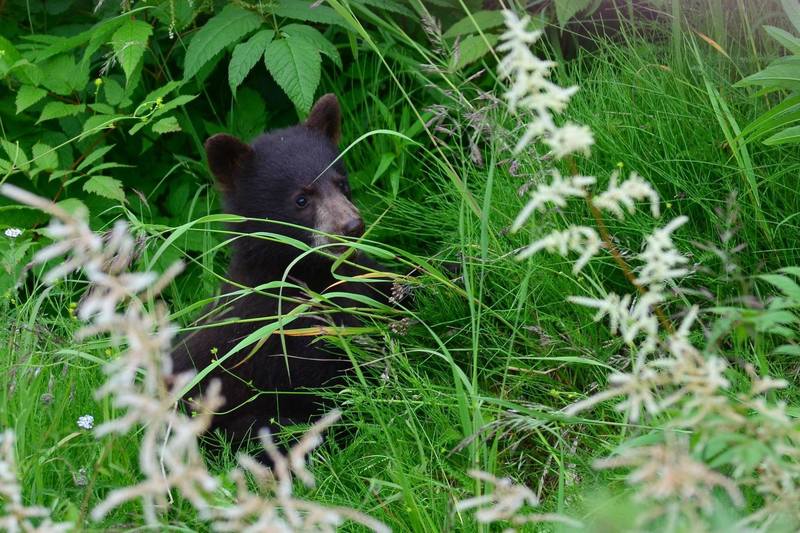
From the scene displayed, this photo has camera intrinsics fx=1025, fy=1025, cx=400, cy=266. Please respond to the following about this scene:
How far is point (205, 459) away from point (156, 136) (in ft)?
6.26

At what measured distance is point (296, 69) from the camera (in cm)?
390

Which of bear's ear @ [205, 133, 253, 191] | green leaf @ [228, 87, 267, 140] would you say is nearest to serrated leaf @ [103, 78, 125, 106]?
green leaf @ [228, 87, 267, 140]

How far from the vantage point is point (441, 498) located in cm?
257

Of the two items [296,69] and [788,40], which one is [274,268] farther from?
[788,40]

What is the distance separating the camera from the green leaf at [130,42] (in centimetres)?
392

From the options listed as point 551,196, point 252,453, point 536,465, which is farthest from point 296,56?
point 551,196

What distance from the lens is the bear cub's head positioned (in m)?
3.79

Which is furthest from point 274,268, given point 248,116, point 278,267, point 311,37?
point 248,116

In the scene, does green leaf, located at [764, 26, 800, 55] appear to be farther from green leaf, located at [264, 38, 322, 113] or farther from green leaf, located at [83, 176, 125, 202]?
green leaf, located at [83, 176, 125, 202]

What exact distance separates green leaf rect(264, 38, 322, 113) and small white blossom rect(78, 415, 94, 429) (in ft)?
4.87

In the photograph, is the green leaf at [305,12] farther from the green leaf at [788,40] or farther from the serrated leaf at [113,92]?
the green leaf at [788,40]

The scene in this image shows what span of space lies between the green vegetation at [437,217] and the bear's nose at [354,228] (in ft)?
0.14

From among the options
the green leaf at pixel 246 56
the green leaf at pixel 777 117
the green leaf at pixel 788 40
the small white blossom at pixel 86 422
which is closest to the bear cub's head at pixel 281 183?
the green leaf at pixel 246 56

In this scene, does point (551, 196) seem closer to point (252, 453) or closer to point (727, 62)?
point (252, 453)
